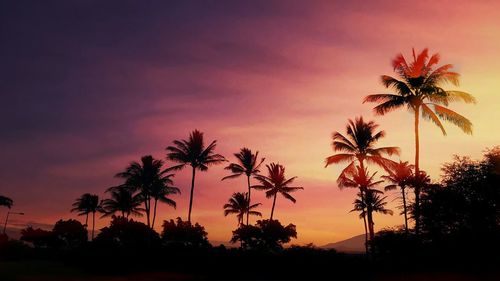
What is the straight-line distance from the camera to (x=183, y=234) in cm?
4000

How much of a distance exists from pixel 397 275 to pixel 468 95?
1684 cm

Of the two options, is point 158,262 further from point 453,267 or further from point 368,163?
point 368,163

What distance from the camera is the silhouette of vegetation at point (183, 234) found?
39875 mm

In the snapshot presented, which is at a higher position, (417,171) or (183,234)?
(417,171)

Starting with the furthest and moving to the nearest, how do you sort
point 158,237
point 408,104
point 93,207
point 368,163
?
point 93,207 → point 368,163 → point 158,237 → point 408,104

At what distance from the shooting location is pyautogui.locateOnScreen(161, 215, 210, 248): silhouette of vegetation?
39.9 metres

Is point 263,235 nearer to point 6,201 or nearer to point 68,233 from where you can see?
point 68,233

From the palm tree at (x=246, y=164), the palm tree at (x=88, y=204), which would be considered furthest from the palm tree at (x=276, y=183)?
the palm tree at (x=88, y=204)

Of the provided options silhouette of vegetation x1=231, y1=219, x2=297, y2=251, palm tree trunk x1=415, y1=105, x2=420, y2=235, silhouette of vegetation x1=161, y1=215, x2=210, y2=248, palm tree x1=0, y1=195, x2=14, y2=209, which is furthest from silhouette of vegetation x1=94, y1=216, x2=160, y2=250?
palm tree x1=0, y1=195, x2=14, y2=209

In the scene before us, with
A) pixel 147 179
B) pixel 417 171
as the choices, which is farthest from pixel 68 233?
pixel 417 171

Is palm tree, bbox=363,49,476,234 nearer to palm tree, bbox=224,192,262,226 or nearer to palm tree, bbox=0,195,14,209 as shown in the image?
palm tree, bbox=224,192,262,226

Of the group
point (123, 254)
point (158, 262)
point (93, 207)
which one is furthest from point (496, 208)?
point (93, 207)

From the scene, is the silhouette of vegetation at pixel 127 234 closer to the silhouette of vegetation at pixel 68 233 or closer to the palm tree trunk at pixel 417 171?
the silhouette of vegetation at pixel 68 233

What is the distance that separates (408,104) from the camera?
3441cm
